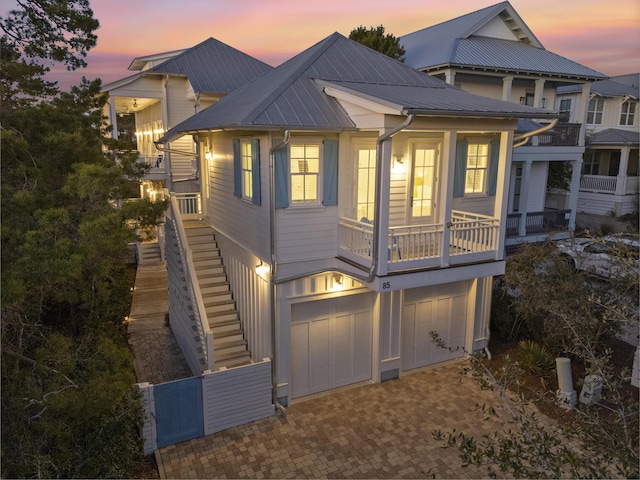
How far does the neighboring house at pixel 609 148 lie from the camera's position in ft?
88.4

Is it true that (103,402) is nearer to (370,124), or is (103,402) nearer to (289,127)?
(289,127)

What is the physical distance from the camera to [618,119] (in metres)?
31.4

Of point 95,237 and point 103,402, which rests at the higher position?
point 95,237

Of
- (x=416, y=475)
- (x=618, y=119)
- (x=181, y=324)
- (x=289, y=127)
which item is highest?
(x=618, y=119)

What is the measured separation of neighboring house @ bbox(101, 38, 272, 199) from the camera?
1956 centimetres

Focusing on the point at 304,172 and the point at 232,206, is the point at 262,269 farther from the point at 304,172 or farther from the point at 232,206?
the point at 232,206

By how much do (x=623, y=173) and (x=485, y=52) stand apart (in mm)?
15058

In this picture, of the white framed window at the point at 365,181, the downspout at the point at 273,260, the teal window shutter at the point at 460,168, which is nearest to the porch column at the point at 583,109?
the teal window shutter at the point at 460,168

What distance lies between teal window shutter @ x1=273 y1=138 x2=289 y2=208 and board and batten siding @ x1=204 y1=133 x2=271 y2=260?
22cm

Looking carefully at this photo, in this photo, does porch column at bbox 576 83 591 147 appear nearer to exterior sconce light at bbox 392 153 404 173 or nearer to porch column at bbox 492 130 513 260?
porch column at bbox 492 130 513 260

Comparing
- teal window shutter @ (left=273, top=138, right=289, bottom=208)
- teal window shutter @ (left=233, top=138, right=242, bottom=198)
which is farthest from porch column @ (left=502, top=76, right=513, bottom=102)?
teal window shutter @ (left=273, top=138, right=289, bottom=208)

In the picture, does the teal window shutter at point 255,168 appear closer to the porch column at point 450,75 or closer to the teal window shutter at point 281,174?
the teal window shutter at point 281,174

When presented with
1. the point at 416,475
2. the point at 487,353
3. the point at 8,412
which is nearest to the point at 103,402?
the point at 8,412

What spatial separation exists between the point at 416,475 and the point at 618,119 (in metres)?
32.1
